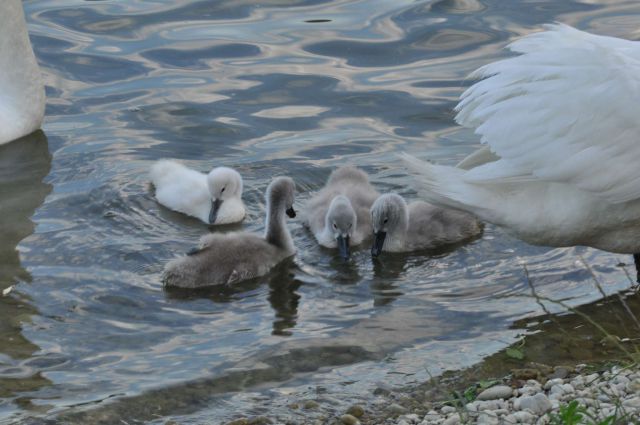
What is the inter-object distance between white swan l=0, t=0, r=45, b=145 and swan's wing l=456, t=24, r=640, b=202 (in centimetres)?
479

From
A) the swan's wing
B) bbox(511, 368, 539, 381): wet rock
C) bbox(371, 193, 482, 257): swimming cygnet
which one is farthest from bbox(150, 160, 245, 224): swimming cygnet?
bbox(511, 368, 539, 381): wet rock

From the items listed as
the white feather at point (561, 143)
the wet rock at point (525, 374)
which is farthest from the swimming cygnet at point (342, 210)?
the wet rock at point (525, 374)

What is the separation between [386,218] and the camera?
8234 millimetres

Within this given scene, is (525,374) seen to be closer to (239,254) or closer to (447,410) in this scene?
(447,410)

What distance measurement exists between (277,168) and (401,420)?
413 centimetres

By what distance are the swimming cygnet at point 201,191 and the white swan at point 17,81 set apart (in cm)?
177

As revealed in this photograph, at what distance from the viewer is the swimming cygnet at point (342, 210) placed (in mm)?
8273

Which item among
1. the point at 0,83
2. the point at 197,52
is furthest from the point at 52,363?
the point at 197,52

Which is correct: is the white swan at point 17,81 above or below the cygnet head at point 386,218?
above

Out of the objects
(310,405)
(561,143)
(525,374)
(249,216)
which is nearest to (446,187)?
(561,143)

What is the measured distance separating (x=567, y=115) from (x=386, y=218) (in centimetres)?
190

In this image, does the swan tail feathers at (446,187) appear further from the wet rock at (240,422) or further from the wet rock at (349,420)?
the wet rock at (240,422)

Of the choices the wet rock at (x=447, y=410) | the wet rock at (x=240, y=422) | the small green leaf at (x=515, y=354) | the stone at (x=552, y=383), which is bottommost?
the small green leaf at (x=515, y=354)

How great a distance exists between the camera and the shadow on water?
6.69 meters
